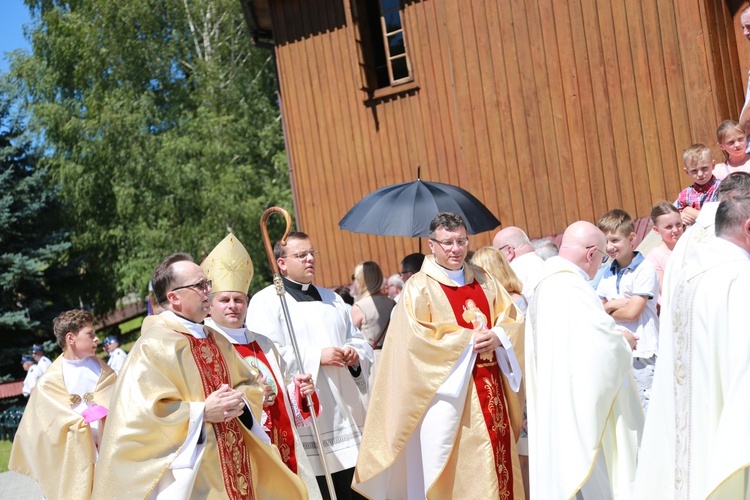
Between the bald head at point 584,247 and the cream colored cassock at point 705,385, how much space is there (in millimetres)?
1171

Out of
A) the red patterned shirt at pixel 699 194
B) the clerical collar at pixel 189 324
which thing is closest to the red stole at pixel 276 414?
the clerical collar at pixel 189 324

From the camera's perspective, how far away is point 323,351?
259 inches

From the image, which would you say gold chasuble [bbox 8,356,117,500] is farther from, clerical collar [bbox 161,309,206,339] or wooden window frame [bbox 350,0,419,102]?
wooden window frame [bbox 350,0,419,102]

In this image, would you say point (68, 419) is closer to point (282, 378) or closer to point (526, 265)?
point (282, 378)

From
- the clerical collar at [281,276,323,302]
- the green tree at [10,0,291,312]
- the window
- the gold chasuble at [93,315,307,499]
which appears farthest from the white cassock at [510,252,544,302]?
the green tree at [10,0,291,312]

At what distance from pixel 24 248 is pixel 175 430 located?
20.0 m

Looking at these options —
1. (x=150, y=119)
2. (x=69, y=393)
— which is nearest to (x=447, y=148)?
(x=69, y=393)

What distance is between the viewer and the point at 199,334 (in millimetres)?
5016

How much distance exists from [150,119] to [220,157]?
9.22 feet

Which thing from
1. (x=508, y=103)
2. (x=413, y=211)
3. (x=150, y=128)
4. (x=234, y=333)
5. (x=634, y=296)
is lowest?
(x=634, y=296)

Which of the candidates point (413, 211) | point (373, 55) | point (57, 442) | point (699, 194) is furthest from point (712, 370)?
point (373, 55)

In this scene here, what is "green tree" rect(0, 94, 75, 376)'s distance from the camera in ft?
73.7

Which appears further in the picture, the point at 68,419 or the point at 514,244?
the point at 514,244

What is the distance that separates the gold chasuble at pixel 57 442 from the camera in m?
6.38
